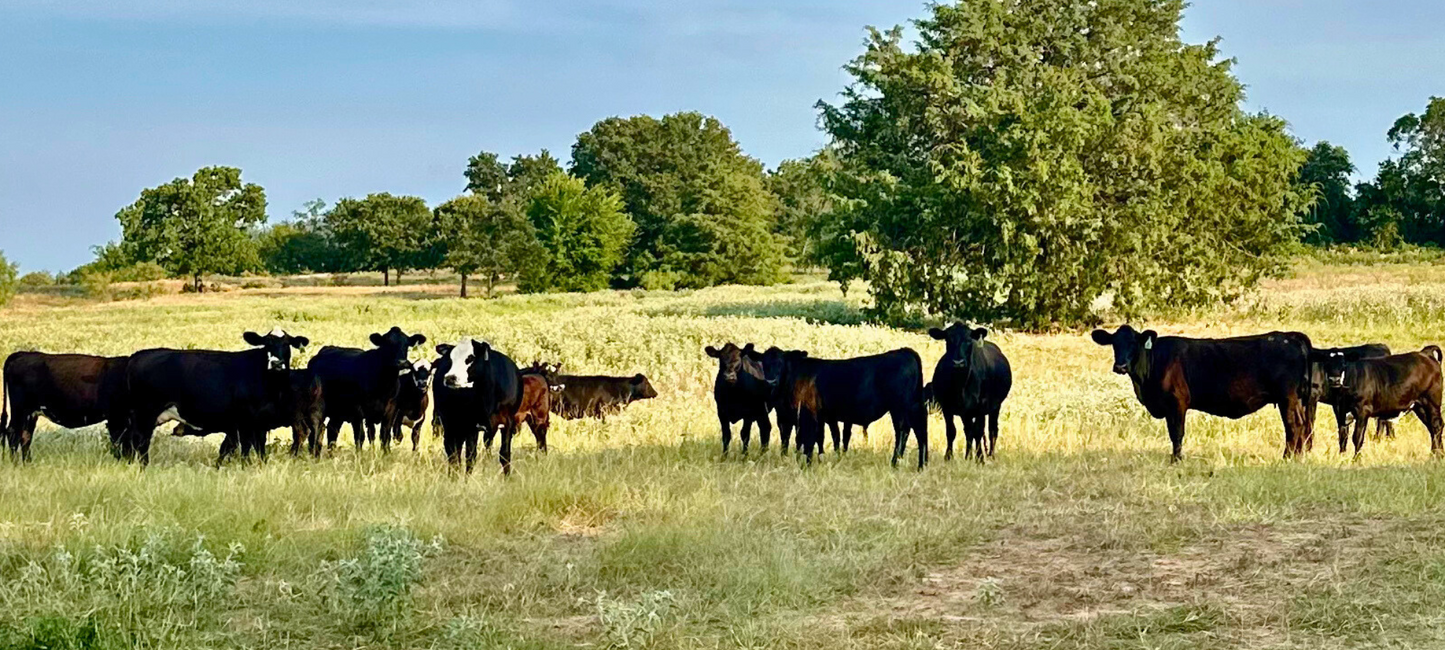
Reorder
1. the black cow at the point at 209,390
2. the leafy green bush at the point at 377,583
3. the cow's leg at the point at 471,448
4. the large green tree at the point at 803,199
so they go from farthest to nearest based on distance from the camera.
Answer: the large green tree at the point at 803,199
the black cow at the point at 209,390
the cow's leg at the point at 471,448
the leafy green bush at the point at 377,583

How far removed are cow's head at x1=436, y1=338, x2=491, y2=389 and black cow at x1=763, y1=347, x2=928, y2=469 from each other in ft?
9.91

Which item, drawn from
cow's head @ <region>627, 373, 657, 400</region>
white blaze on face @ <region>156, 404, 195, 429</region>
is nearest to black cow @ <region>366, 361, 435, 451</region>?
white blaze on face @ <region>156, 404, 195, 429</region>

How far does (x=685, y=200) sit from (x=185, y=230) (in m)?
31.3

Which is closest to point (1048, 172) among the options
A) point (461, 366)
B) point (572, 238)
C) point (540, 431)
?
point (540, 431)

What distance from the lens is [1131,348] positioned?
556 inches

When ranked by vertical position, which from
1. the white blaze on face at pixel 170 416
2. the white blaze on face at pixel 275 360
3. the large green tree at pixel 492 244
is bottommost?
the white blaze on face at pixel 170 416

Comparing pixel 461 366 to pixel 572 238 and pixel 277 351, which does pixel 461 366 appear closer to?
pixel 277 351

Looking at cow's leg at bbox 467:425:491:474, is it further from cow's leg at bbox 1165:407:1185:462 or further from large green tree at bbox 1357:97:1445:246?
large green tree at bbox 1357:97:1445:246

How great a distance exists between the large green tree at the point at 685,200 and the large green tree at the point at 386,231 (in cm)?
1218

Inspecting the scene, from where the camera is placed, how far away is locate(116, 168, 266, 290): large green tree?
265 feet

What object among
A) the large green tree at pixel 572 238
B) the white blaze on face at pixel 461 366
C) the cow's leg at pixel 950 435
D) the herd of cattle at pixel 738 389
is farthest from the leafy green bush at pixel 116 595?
the large green tree at pixel 572 238

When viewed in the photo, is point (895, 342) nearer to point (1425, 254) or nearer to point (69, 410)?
point (69, 410)

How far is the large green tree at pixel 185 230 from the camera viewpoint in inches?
3174

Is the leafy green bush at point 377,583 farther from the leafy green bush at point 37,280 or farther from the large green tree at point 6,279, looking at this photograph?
the leafy green bush at point 37,280
